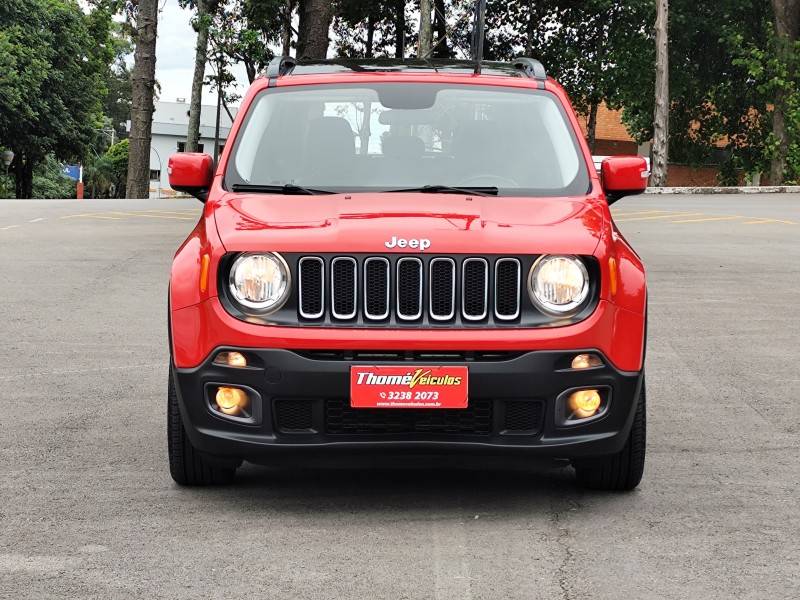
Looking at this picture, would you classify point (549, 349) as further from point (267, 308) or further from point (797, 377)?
point (797, 377)

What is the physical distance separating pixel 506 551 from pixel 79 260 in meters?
12.5

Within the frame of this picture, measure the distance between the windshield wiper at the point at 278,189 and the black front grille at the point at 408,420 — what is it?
1.11 m

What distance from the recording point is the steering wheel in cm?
654

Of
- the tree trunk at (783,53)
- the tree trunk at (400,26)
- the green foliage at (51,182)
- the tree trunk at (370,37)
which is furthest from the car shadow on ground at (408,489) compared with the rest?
the green foliage at (51,182)

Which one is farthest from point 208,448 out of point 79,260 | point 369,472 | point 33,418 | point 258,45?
point 258,45

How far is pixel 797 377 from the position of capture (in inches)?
382

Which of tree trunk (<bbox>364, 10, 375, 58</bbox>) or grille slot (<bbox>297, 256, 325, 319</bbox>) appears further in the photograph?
tree trunk (<bbox>364, 10, 375, 58</bbox>)

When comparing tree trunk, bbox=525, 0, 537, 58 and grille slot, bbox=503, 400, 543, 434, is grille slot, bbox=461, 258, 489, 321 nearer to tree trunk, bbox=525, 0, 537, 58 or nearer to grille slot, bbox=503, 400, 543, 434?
grille slot, bbox=503, 400, 543, 434

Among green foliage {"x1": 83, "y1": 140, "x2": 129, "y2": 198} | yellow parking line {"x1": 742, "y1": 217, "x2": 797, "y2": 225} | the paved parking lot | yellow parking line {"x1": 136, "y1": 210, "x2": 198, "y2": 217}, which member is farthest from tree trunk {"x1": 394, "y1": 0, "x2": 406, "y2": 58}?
green foliage {"x1": 83, "y1": 140, "x2": 129, "y2": 198}

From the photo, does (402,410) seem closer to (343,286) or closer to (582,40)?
(343,286)

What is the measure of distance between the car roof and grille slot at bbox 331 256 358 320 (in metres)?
1.81

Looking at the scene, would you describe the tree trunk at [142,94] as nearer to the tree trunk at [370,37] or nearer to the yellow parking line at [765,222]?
the tree trunk at [370,37]

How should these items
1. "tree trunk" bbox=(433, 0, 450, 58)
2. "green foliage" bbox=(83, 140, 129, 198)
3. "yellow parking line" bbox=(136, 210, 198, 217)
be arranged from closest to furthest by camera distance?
"yellow parking line" bbox=(136, 210, 198, 217), "tree trunk" bbox=(433, 0, 450, 58), "green foliage" bbox=(83, 140, 129, 198)

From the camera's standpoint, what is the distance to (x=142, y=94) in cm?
4225
